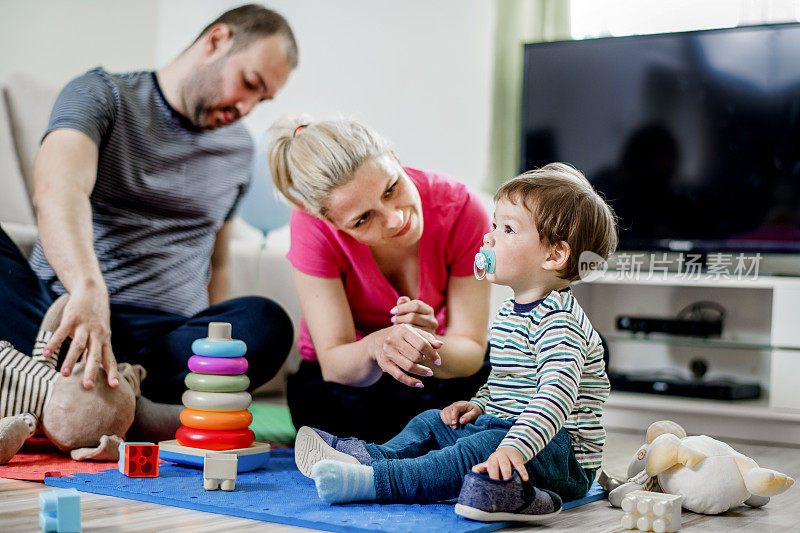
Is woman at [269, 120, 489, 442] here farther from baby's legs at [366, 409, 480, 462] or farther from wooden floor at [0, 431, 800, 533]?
wooden floor at [0, 431, 800, 533]

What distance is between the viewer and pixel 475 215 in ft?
5.62

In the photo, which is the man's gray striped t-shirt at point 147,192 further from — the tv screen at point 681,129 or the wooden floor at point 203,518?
the tv screen at point 681,129

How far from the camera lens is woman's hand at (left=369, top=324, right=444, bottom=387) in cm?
134

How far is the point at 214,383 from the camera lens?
1.42 meters

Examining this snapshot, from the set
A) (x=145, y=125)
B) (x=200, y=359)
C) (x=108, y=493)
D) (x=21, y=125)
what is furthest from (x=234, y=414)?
(x=21, y=125)

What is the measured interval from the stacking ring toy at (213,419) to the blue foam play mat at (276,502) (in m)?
0.09

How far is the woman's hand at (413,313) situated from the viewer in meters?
1.43

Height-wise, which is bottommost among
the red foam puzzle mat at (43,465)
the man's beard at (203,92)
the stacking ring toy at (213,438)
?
the red foam puzzle mat at (43,465)

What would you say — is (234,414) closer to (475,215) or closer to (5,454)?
(5,454)

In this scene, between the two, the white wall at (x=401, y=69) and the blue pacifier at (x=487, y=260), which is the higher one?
the white wall at (x=401, y=69)

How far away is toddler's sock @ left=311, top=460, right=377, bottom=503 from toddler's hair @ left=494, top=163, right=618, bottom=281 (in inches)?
16.5

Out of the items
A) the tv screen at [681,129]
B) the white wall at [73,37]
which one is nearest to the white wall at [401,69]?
the white wall at [73,37]

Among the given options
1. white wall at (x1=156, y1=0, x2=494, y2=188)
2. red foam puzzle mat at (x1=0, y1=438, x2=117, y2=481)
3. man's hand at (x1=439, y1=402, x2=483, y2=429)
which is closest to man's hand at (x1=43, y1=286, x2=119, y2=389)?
red foam puzzle mat at (x1=0, y1=438, x2=117, y2=481)

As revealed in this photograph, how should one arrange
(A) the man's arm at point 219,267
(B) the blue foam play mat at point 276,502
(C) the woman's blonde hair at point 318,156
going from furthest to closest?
(A) the man's arm at point 219,267 → (C) the woman's blonde hair at point 318,156 → (B) the blue foam play mat at point 276,502
